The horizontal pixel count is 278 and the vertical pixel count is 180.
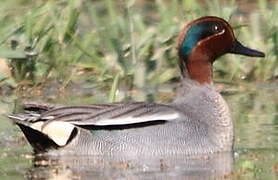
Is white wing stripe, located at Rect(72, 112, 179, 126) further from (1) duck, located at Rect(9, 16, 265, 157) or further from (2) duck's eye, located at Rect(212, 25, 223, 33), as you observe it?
(2) duck's eye, located at Rect(212, 25, 223, 33)

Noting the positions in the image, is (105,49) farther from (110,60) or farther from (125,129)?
(125,129)

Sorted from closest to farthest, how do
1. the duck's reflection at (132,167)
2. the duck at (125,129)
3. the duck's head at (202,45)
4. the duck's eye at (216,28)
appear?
the duck's reflection at (132,167) → the duck at (125,129) → the duck's head at (202,45) → the duck's eye at (216,28)

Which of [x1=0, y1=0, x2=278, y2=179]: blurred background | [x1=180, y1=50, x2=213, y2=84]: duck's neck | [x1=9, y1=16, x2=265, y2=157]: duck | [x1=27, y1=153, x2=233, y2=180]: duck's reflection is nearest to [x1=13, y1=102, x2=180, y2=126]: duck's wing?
[x1=9, y1=16, x2=265, y2=157]: duck

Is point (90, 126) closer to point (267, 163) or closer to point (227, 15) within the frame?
point (267, 163)

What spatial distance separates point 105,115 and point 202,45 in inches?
39.1

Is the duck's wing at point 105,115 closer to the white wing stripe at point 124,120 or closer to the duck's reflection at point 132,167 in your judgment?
the white wing stripe at point 124,120

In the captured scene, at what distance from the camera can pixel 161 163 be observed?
364 inches

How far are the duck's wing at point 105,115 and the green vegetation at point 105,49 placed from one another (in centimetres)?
201

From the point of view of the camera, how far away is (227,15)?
1235 centimetres

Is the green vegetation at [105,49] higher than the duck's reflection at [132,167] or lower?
higher

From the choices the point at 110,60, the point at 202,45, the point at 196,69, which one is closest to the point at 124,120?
the point at 196,69

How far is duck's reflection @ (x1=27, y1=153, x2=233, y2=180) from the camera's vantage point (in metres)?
8.77

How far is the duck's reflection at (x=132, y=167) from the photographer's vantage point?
8766 mm

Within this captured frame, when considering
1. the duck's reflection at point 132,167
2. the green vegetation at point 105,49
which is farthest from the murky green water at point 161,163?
the green vegetation at point 105,49
